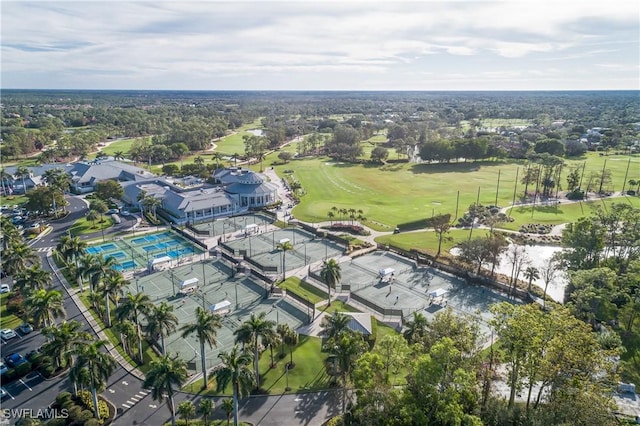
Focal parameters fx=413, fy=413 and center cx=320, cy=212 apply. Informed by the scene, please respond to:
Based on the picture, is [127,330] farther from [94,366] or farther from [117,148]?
[117,148]

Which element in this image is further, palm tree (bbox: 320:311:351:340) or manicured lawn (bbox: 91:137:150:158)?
manicured lawn (bbox: 91:137:150:158)

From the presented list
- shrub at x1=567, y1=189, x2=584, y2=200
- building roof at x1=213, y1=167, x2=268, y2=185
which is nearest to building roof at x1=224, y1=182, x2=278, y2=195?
building roof at x1=213, y1=167, x2=268, y2=185

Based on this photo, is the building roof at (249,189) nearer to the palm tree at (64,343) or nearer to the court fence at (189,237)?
the court fence at (189,237)

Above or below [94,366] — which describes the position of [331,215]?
below

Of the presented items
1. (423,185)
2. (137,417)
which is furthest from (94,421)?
(423,185)

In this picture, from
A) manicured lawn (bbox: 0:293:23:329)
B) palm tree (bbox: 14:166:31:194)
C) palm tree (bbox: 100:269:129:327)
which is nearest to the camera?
palm tree (bbox: 100:269:129:327)

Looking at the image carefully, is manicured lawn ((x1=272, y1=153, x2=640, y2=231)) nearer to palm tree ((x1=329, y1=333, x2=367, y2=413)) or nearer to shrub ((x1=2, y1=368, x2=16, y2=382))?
palm tree ((x1=329, y1=333, x2=367, y2=413))

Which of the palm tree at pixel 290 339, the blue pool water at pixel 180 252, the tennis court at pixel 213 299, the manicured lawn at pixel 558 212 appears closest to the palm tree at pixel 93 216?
the blue pool water at pixel 180 252

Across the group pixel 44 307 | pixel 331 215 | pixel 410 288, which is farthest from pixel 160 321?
Answer: pixel 331 215

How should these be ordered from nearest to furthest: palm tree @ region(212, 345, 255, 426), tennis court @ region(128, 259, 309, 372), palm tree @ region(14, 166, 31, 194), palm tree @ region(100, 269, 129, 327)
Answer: palm tree @ region(212, 345, 255, 426) → tennis court @ region(128, 259, 309, 372) → palm tree @ region(100, 269, 129, 327) → palm tree @ region(14, 166, 31, 194)
